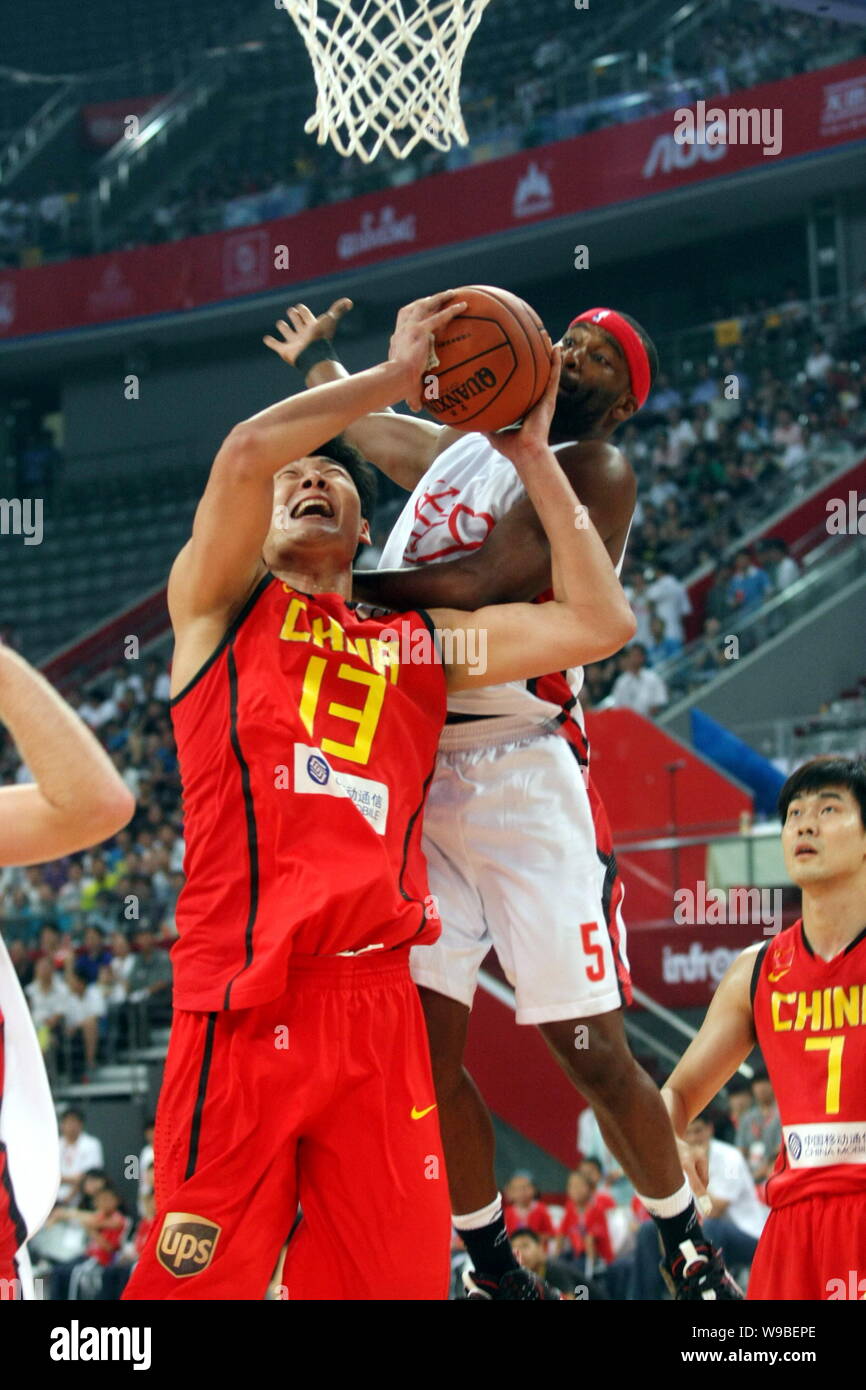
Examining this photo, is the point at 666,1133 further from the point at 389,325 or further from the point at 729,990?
the point at 389,325

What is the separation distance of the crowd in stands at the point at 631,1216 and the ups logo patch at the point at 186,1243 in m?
3.90

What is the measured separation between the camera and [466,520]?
160 inches

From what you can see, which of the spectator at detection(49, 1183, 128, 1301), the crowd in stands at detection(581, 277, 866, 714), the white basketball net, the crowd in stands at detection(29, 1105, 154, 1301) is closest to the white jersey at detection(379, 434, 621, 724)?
the white basketball net

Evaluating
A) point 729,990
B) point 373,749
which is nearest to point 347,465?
point 373,749

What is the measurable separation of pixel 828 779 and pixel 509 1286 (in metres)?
1.42

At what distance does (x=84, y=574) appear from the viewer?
20.7m

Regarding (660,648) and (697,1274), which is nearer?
(697,1274)

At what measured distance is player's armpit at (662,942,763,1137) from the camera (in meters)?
4.07

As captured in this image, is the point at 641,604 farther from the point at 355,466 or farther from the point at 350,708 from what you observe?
the point at 350,708

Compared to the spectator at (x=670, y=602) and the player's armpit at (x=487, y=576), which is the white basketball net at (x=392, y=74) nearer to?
the player's armpit at (x=487, y=576)

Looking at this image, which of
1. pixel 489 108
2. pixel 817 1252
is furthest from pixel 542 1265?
pixel 489 108

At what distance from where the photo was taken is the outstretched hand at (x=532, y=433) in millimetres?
3617

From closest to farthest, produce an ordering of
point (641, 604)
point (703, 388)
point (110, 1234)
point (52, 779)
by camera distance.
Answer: point (52, 779)
point (110, 1234)
point (641, 604)
point (703, 388)
